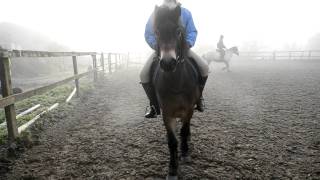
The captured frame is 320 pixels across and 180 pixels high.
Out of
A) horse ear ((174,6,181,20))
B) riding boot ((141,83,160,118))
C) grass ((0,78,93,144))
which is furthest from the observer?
grass ((0,78,93,144))

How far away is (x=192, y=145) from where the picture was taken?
5.43m

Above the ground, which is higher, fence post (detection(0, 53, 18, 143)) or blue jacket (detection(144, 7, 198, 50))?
blue jacket (detection(144, 7, 198, 50))

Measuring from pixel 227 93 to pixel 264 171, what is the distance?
747 centimetres

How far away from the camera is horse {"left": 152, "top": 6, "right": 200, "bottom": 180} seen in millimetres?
3469

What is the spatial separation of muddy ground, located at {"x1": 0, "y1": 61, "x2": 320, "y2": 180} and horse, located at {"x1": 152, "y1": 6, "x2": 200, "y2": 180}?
1.51ft

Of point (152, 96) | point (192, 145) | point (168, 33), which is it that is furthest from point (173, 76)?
point (192, 145)

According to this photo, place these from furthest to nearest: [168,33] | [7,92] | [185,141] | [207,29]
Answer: [207,29] → [7,92] → [185,141] → [168,33]

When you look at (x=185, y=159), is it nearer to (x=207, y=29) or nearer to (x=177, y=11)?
(x=177, y=11)

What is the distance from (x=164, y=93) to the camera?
4.22 meters

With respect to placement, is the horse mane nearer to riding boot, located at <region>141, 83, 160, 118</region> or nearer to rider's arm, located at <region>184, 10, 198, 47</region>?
rider's arm, located at <region>184, 10, 198, 47</region>

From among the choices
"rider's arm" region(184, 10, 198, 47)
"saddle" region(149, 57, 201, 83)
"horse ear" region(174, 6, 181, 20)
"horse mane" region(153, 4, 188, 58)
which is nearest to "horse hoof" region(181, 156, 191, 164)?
"saddle" region(149, 57, 201, 83)

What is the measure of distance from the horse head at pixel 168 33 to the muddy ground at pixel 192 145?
1781mm

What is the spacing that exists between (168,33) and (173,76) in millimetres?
769

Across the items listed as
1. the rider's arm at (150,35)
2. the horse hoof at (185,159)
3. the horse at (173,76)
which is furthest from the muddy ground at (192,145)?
the rider's arm at (150,35)
